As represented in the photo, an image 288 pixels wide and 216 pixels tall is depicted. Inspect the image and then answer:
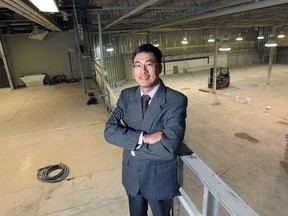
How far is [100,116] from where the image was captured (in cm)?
536

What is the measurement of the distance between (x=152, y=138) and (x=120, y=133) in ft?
0.94

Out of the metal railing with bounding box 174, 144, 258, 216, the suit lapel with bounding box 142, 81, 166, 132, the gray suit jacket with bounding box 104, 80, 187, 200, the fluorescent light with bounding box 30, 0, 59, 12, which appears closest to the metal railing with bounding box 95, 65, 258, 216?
the metal railing with bounding box 174, 144, 258, 216

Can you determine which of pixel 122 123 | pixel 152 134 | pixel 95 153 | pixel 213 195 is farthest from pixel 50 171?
pixel 213 195

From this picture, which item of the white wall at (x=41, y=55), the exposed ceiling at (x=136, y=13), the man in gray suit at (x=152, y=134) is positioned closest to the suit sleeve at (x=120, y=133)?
the man in gray suit at (x=152, y=134)

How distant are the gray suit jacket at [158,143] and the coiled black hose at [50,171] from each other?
6.34ft

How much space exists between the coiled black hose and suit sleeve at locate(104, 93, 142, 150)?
1874mm

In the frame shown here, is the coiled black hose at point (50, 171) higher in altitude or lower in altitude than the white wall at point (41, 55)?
lower

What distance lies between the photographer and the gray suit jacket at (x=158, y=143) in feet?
4.64

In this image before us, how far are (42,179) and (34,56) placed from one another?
11141mm

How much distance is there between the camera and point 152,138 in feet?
4.69

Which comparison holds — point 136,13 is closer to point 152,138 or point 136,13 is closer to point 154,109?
point 154,109

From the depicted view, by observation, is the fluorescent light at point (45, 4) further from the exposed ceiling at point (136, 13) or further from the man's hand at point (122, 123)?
the man's hand at point (122, 123)

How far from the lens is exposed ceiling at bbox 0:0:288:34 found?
410 cm

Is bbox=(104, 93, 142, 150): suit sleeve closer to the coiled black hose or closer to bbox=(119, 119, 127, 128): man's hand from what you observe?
bbox=(119, 119, 127, 128): man's hand
